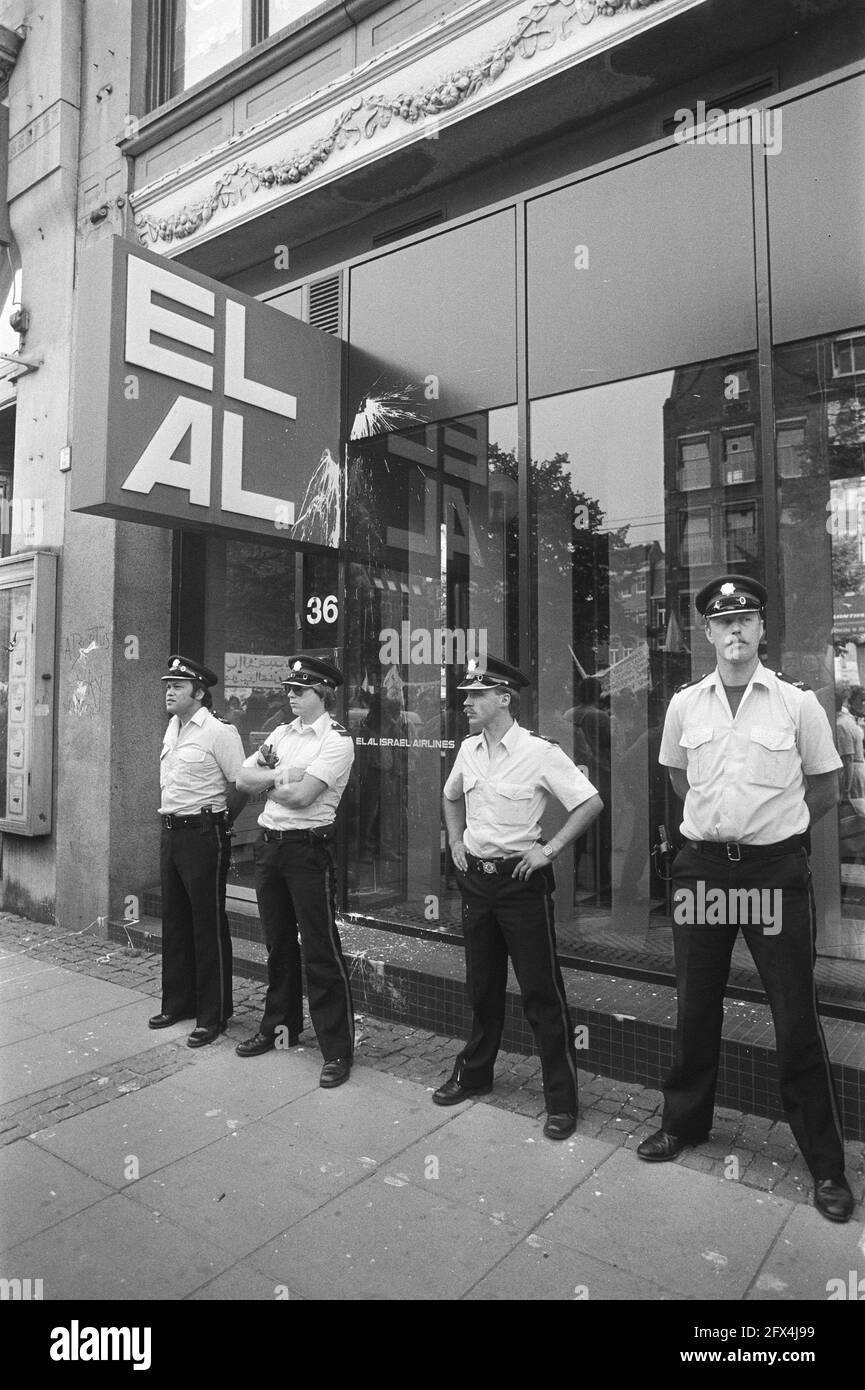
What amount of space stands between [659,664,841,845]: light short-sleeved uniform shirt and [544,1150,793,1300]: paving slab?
135 centimetres

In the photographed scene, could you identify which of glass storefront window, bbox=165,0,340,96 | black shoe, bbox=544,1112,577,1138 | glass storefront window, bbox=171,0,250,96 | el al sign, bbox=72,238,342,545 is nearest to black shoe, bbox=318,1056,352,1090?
black shoe, bbox=544,1112,577,1138

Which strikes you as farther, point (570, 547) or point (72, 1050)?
point (570, 547)

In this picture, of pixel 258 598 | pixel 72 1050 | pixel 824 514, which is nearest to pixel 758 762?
pixel 824 514

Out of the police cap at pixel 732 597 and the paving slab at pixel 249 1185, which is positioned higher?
the police cap at pixel 732 597

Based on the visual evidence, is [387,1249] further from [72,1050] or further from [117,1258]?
[72,1050]

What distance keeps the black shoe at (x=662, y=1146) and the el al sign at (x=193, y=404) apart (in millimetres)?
4395

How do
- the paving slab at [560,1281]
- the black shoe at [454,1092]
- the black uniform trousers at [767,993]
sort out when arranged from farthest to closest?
the black shoe at [454,1092] → the black uniform trousers at [767,993] → the paving slab at [560,1281]

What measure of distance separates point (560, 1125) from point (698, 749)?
1.78m

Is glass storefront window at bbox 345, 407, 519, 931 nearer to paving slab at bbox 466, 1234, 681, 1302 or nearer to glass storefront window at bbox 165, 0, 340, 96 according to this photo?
paving slab at bbox 466, 1234, 681, 1302

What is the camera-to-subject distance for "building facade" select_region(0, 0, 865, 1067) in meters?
5.15

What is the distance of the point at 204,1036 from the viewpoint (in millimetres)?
5004

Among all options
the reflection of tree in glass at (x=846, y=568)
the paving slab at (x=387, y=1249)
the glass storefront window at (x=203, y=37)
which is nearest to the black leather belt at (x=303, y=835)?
the paving slab at (x=387, y=1249)

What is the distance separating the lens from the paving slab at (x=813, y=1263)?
2805mm

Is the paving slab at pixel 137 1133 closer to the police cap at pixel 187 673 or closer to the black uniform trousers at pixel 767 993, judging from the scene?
the black uniform trousers at pixel 767 993
